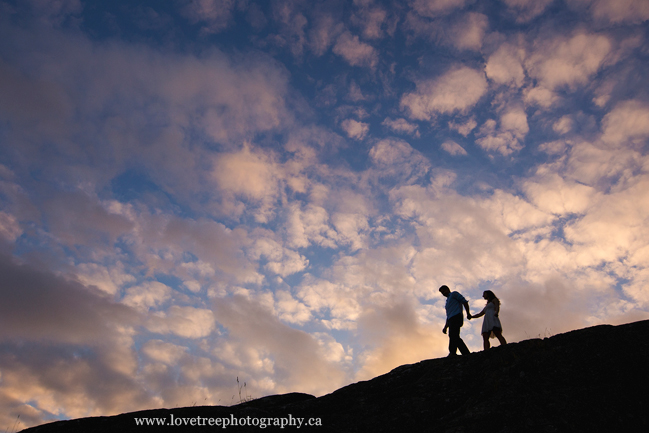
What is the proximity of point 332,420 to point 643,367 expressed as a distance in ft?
17.3

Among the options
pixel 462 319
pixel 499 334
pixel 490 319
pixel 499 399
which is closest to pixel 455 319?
pixel 462 319

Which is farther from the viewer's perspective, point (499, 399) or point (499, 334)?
point (499, 334)

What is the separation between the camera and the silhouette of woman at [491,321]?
11.3 meters

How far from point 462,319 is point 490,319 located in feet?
3.04

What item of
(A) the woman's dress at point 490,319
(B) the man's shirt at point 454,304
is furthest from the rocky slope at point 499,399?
(A) the woman's dress at point 490,319

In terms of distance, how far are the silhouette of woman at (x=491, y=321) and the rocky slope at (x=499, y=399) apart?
3.93 m

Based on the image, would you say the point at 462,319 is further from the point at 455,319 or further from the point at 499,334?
the point at 499,334

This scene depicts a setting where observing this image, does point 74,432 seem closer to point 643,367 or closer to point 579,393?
point 579,393

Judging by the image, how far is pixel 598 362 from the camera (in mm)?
6270

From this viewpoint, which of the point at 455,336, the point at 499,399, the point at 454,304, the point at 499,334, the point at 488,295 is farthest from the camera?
the point at 488,295

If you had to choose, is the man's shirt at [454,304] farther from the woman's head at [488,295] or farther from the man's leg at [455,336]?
the woman's head at [488,295]

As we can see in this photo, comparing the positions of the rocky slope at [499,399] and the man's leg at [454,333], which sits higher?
the man's leg at [454,333]

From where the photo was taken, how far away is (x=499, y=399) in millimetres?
5945

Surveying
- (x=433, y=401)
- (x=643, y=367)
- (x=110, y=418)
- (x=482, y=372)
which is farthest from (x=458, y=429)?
(x=110, y=418)
